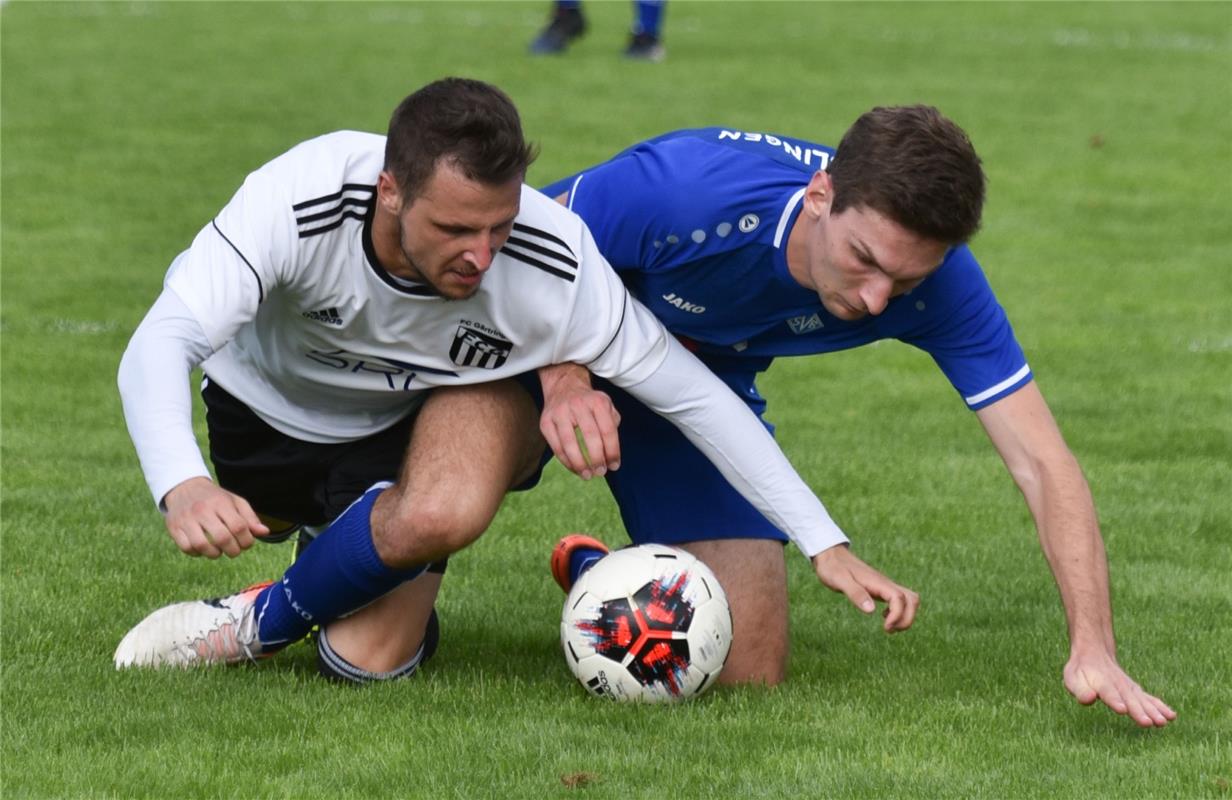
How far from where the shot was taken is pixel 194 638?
4.93 m

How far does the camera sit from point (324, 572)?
4766mm

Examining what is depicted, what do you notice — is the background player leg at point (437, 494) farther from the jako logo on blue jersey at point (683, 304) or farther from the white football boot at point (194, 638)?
the jako logo on blue jersey at point (683, 304)

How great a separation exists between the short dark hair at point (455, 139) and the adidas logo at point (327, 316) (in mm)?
439

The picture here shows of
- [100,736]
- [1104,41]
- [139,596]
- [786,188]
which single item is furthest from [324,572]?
[1104,41]

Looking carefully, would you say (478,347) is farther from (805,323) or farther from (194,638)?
(194,638)

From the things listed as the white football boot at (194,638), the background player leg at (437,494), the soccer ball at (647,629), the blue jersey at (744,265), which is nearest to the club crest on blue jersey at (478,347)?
the background player leg at (437,494)

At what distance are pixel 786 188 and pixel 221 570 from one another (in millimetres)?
2378

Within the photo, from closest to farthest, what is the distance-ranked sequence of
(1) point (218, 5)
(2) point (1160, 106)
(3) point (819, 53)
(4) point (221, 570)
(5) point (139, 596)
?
1. (5) point (139, 596)
2. (4) point (221, 570)
3. (2) point (1160, 106)
4. (3) point (819, 53)
5. (1) point (218, 5)

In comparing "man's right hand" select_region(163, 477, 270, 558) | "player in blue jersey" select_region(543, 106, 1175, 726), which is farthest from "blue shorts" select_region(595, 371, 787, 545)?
"man's right hand" select_region(163, 477, 270, 558)

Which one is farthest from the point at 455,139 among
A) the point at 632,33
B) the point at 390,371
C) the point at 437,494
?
the point at 632,33

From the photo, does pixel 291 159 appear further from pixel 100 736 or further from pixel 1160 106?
pixel 1160 106

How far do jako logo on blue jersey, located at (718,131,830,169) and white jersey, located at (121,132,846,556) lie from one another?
581 millimetres

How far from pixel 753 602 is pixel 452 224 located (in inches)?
58.5

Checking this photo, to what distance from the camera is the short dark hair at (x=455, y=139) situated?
425cm
